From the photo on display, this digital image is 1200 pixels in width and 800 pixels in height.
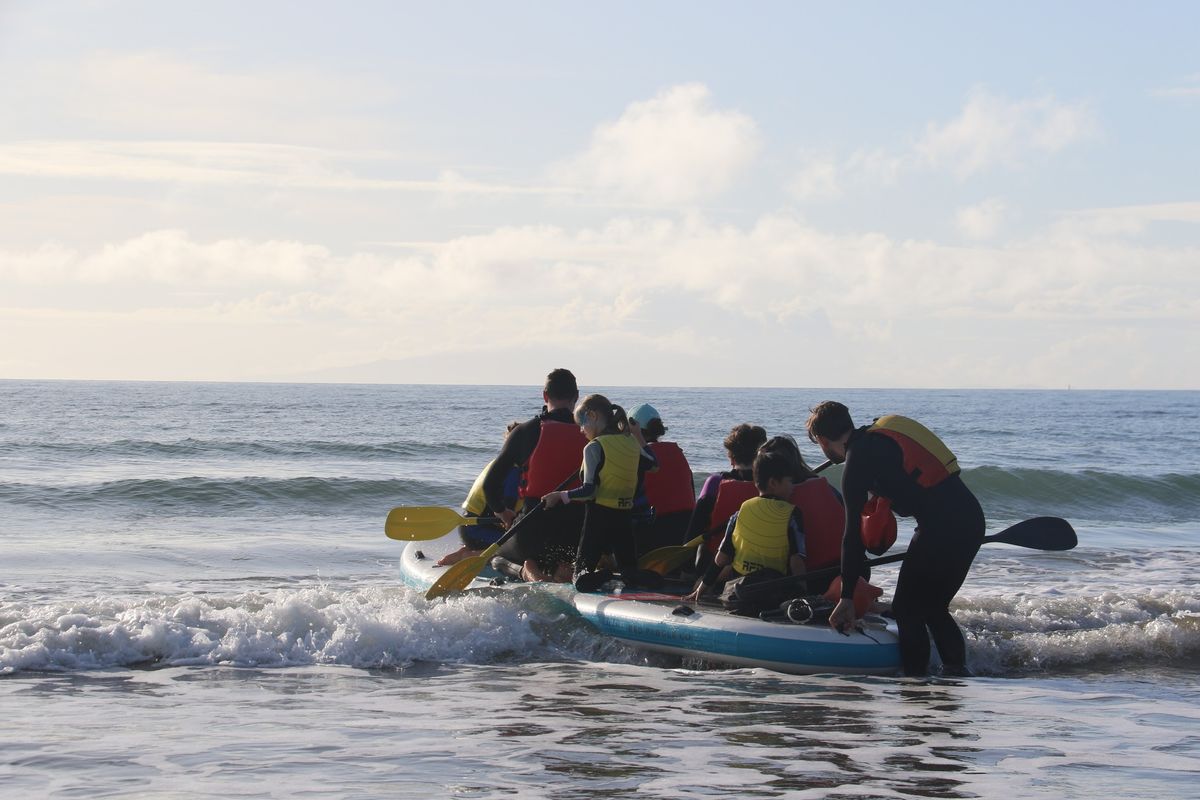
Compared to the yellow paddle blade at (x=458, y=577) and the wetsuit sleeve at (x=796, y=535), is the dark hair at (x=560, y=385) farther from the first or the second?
the wetsuit sleeve at (x=796, y=535)

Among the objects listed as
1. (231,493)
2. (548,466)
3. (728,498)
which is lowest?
(231,493)

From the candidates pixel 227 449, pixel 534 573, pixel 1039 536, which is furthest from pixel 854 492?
Result: pixel 227 449

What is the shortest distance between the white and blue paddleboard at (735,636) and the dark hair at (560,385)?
1.27 meters

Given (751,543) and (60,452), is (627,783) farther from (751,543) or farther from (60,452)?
(60,452)

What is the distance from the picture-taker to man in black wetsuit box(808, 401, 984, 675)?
615 cm

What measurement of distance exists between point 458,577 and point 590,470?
4.75 feet

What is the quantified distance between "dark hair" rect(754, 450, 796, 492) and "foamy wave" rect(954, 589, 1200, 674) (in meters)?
1.78

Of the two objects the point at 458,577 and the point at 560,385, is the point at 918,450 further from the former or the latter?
the point at 458,577

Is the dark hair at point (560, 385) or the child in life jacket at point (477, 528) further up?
the dark hair at point (560, 385)

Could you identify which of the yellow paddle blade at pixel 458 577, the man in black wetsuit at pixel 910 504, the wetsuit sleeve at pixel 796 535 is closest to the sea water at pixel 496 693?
the yellow paddle blade at pixel 458 577

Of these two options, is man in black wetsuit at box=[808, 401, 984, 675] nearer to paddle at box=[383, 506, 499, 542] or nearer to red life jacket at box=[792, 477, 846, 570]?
red life jacket at box=[792, 477, 846, 570]

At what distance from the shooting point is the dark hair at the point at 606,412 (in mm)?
7400

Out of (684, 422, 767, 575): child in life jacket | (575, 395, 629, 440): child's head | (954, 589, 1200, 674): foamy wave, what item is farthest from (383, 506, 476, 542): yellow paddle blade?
(954, 589, 1200, 674): foamy wave

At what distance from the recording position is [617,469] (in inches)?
291
